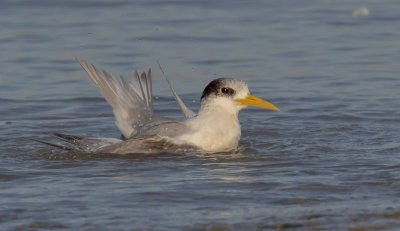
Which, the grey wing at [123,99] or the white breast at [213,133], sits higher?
the grey wing at [123,99]

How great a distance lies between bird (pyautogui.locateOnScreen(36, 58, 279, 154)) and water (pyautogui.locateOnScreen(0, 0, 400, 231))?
16 centimetres

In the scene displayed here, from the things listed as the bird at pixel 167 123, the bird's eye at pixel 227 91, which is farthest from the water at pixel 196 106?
the bird's eye at pixel 227 91

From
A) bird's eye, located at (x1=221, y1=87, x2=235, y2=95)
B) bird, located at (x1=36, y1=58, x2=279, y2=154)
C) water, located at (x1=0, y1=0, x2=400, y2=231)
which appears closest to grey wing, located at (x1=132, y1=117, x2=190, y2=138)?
bird, located at (x1=36, y1=58, x2=279, y2=154)

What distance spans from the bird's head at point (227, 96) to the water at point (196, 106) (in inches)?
13.4

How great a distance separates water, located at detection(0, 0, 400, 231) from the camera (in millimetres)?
6992

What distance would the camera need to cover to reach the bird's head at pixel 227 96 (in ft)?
30.6

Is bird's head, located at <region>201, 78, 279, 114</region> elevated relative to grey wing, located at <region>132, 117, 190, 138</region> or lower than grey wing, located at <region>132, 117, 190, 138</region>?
elevated

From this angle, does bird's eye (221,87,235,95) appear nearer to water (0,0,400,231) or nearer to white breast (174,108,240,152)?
white breast (174,108,240,152)

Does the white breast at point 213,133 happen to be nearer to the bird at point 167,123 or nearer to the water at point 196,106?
the bird at point 167,123

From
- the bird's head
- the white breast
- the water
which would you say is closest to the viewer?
the water

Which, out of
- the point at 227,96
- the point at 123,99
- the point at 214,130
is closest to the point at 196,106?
the point at 123,99

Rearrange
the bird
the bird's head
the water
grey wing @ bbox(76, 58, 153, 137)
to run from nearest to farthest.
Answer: the water → the bird → the bird's head → grey wing @ bbox(76, 58, 153, 137)

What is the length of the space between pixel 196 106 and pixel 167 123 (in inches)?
81.5

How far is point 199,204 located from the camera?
7176 millimetres
